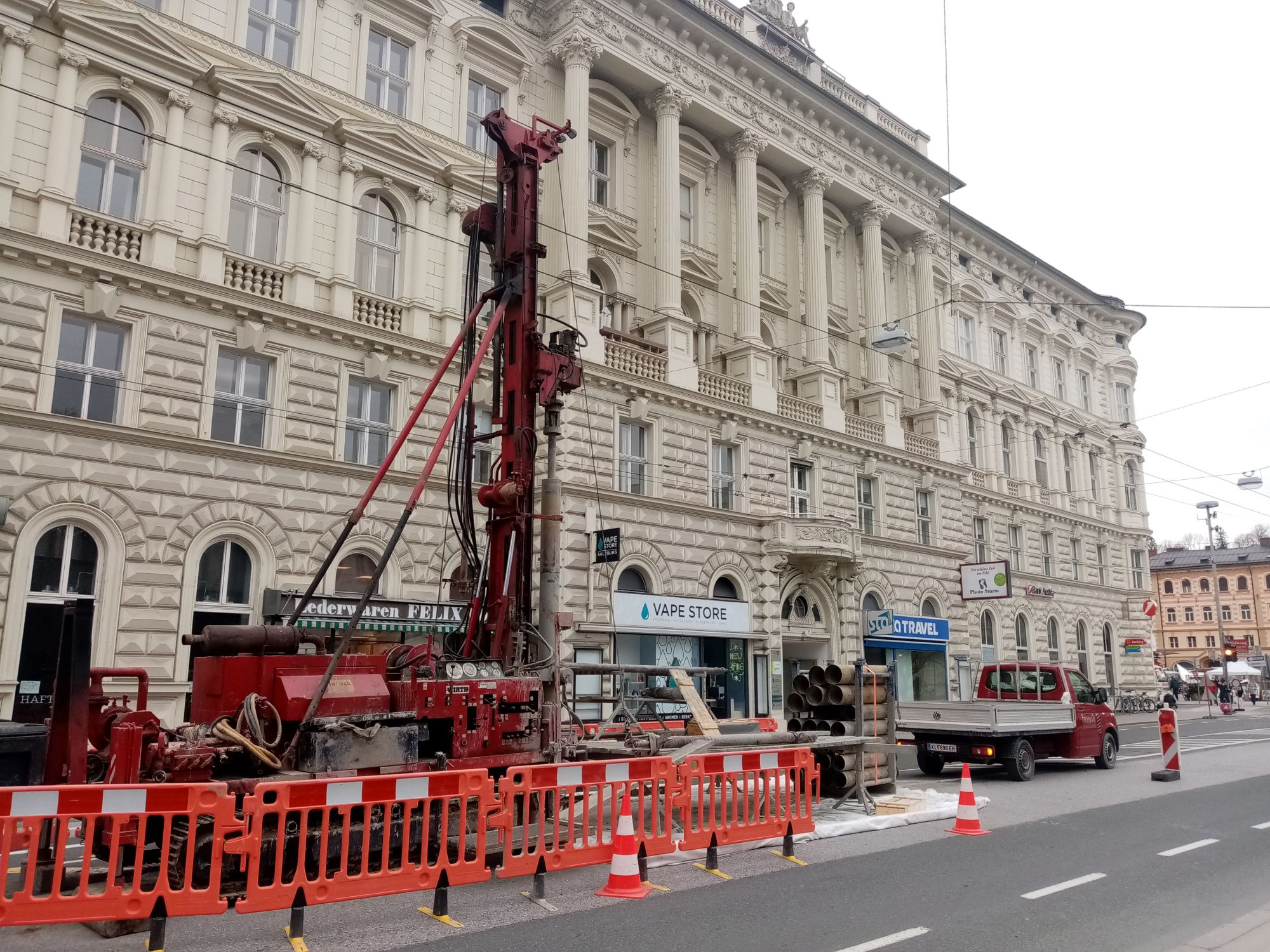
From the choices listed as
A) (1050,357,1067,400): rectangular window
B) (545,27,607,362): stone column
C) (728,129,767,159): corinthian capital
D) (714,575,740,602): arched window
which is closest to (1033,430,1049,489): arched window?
(1050,357,1067,400): rectangular window

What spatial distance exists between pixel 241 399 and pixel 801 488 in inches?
675

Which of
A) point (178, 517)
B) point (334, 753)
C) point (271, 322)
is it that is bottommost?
point (334, 753)

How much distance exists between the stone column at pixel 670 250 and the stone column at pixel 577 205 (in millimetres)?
2303

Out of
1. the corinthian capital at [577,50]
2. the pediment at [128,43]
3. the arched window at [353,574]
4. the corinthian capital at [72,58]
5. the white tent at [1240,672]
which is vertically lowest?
the white tent at [1240,672]

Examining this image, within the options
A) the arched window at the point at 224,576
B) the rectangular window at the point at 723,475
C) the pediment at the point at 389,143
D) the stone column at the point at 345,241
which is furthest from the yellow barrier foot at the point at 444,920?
the rectangular window at the point at 723,475

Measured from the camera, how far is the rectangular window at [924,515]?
34.3m

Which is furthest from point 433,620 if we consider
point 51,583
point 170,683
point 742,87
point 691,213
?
point 742,87

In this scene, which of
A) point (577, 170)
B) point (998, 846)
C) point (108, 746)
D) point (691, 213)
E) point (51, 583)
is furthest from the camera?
point (691, 213)

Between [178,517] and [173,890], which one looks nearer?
[173,890]

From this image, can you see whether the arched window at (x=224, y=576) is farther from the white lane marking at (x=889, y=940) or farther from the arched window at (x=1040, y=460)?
the arched window at (x=1040, y=460)

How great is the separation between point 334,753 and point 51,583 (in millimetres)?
10122

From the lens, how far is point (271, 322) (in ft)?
→ 61.9

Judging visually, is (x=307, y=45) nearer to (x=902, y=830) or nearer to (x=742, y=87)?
(x=742, y=87)

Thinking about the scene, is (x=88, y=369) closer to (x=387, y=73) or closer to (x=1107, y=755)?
(x=387, y=73)
